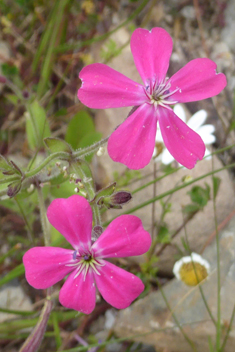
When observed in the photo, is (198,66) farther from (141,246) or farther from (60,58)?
(60,58)

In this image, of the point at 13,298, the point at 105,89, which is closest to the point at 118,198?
the point at 105,89

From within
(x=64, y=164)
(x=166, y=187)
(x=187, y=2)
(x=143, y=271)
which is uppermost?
(x=187, y=2)

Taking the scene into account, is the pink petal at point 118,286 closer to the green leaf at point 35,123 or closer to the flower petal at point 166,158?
Answer: the flower petal at point 166,158

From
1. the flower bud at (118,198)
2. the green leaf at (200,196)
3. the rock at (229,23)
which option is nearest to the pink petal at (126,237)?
the flower bud at (118,198)

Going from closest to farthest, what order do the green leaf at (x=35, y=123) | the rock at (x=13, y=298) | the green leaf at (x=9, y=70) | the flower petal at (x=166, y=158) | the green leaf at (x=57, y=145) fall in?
the green leaf at (x=57, y=145) < the flower petal at (x=166, y=158) < the green leaf at (x=35, y=123) < the rock at (x=13, y=298) < the green leaf at (x=9, y=70)

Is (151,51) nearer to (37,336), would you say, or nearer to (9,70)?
(37,336)

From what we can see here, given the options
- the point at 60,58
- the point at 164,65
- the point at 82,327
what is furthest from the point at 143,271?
the point at 60,58
